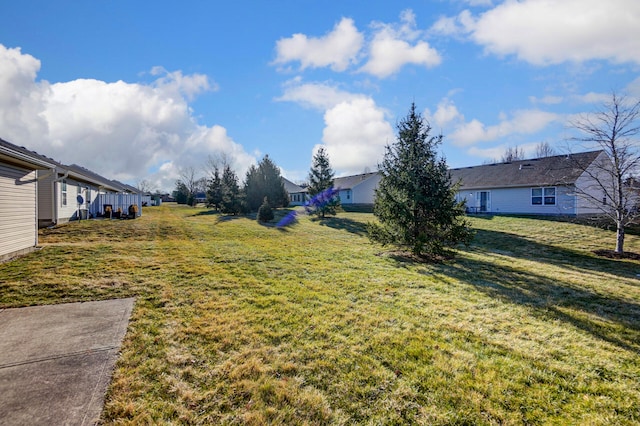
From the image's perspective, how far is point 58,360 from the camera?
310 cm

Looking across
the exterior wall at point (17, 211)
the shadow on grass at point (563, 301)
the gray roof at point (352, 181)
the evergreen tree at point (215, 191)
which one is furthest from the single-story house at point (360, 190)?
the exterior wall at point (17, 211)

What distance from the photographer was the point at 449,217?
9266mm

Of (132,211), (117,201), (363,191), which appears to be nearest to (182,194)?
(117,201)

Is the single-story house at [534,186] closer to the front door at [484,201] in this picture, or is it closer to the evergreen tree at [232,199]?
the front door at [484,201]

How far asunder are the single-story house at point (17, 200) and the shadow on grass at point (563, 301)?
11853 millimetres

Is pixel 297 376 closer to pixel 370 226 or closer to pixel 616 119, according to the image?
pixel 370 226

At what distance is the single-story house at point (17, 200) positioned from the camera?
7191 millimetres

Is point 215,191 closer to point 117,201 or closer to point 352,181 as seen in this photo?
point 117,201

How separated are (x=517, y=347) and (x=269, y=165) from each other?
28297 mm

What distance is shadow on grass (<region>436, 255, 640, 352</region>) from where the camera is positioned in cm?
436

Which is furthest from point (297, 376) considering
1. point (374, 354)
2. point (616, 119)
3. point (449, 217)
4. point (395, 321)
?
point (616, 119)

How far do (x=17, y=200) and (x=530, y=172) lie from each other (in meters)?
30.0

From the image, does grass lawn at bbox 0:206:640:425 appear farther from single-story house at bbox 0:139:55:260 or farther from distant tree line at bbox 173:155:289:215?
distant tree line at bbox 173:155:289:215

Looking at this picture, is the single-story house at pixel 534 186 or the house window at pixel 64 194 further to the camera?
the single-story house at pixel 534 186
